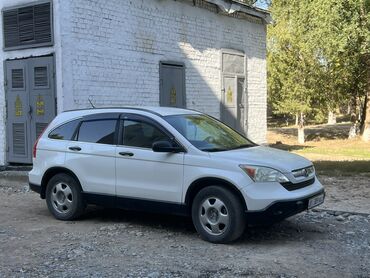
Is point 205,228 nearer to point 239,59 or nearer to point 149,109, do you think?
point 149,109

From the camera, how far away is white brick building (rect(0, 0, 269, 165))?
12.2 m

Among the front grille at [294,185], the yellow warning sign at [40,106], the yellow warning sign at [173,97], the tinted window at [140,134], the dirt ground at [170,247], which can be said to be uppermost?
the yellow warning sign at [173,97]

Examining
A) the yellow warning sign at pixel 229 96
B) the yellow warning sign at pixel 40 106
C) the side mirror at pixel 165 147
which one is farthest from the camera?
the yellow warning sign at pixel 229 96

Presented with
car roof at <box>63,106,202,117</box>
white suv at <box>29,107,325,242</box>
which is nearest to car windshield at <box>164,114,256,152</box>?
white suv at <box>29,107,325,242</box>

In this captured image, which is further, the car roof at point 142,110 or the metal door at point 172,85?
the metal door at point 172,85

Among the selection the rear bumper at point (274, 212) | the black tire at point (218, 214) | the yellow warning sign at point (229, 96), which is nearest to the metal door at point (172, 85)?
the yellow warning sign at point (229, 96)

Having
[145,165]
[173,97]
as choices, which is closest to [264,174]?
[145,165]

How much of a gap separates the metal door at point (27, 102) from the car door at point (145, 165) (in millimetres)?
5245

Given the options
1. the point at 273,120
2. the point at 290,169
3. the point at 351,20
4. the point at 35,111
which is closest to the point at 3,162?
the point at 35,111

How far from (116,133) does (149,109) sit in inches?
23.1

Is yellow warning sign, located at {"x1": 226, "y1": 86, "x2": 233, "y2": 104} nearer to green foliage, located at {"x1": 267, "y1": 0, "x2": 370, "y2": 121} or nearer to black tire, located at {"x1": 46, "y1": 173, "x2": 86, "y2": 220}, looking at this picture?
green foliage, located at {"x1": 267, "y1": 0, "x2": 370, "y2": 121}

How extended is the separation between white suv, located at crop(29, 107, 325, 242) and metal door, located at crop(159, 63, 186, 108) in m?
6.33

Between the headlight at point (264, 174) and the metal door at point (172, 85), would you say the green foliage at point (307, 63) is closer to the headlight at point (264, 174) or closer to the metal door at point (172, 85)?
the metal door at point (172, 85)

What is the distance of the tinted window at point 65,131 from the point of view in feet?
27.1
